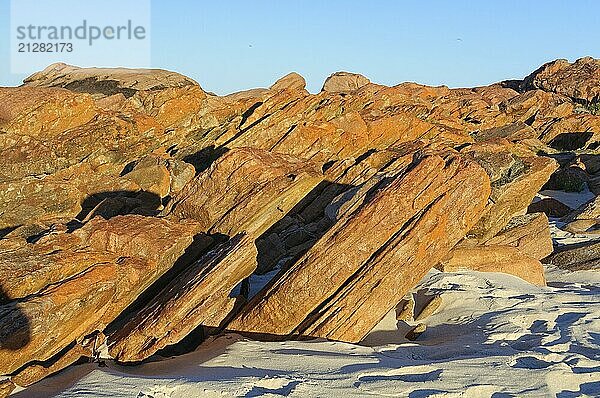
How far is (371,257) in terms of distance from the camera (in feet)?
28.3

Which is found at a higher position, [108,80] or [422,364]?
[108,80]

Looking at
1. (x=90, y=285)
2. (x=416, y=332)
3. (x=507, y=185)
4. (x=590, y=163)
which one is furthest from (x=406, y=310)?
(x=590, y=163)

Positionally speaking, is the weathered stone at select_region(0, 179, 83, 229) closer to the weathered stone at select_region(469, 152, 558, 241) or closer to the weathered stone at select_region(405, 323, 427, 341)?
the weathered stone at select_region(405, 323, 427, 341)

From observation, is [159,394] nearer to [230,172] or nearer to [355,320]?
[355,320]

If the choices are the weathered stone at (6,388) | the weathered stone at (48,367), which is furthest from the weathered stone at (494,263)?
the weathered stone at (6,388)

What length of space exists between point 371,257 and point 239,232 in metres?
2.46

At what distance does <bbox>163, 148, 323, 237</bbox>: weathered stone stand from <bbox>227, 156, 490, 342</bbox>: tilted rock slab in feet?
5.94

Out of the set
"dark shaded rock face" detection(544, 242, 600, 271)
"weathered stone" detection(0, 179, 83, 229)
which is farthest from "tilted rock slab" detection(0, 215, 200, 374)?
"dark shaded rock face" detection(544, 242, 600, 271)

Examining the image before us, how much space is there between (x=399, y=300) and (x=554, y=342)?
7.09 ft

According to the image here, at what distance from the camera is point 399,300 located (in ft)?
28.4

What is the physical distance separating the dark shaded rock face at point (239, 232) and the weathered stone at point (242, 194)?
33 mm

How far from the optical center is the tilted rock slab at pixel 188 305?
792 cm

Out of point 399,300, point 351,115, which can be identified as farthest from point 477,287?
point 351,115

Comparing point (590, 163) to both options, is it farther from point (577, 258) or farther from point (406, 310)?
point (406, 310)
